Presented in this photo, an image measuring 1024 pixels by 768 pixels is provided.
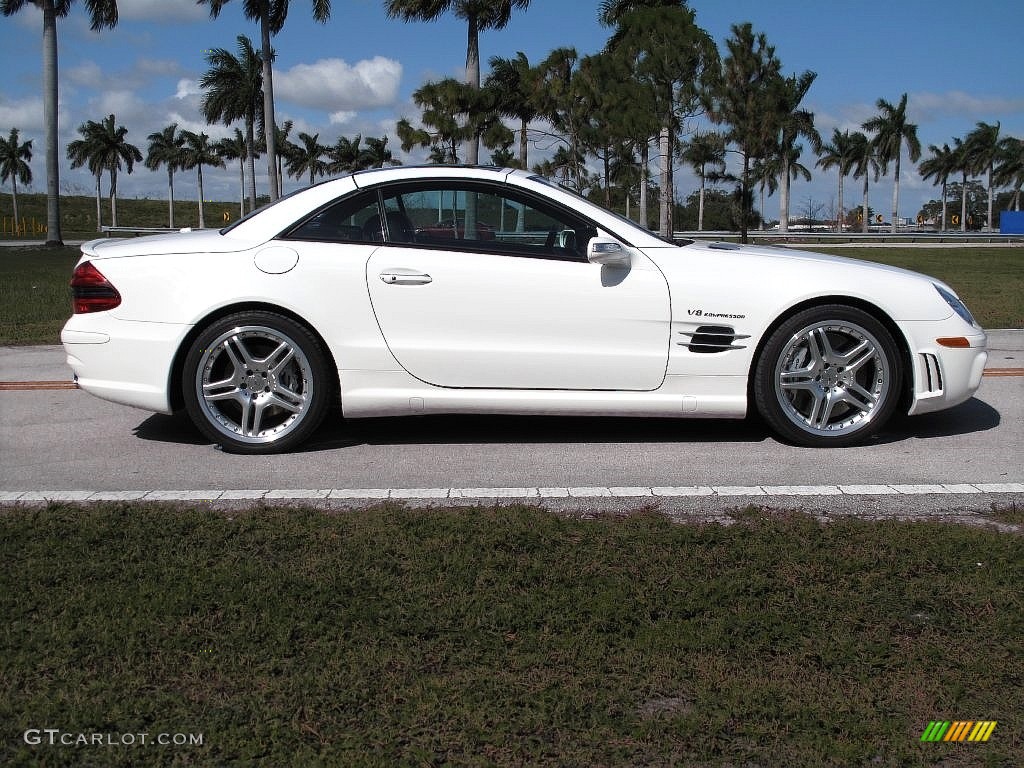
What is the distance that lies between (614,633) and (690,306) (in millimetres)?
2521

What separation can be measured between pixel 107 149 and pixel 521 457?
92.1 m

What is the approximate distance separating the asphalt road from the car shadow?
0.04 feet

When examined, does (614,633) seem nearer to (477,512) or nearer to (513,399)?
(477,512)

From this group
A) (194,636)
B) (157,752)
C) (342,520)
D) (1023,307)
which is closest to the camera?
(157,752)

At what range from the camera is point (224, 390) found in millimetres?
5184

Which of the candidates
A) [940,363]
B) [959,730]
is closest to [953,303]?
[940,363]

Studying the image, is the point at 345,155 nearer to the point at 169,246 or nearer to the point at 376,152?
the point at 376,152

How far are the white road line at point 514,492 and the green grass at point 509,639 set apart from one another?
0.40 meters

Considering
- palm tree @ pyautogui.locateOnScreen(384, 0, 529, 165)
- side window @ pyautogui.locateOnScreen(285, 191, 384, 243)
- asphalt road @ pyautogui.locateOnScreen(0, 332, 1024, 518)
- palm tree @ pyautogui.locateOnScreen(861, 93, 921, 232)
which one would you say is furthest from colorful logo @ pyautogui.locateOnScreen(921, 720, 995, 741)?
palm tree @ pyautogui.locateOnScreen(861, 93, 921, 232)

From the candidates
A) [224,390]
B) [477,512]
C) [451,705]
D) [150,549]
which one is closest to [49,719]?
[451,705]

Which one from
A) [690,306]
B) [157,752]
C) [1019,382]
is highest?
[690,306]

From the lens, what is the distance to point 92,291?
5266 millimetres

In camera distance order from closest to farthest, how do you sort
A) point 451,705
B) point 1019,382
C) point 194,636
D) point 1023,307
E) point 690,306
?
point 451,705
point 194,636
point 690,306
point 1019,382
point 1023,307

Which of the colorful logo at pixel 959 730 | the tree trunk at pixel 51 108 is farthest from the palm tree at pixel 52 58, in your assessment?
the colorful logo at pixel 959 730
